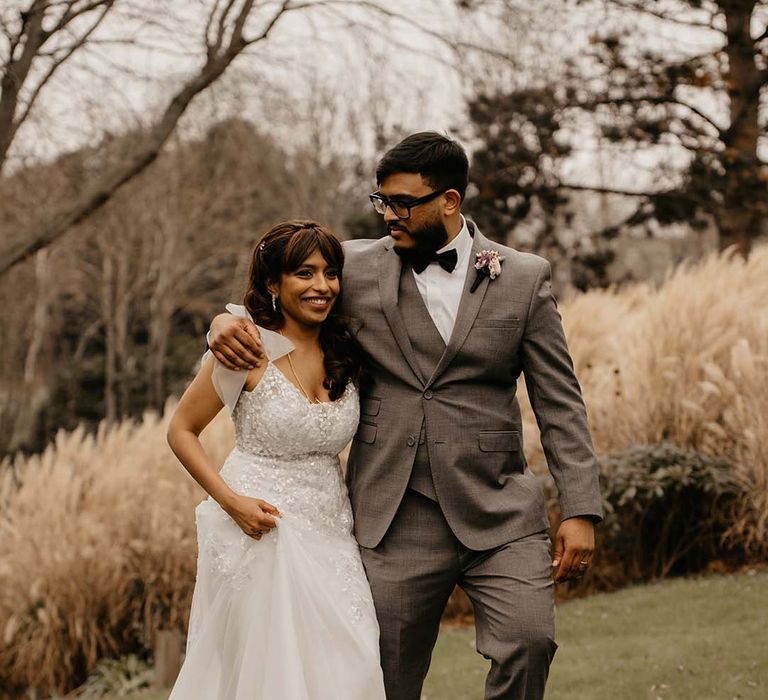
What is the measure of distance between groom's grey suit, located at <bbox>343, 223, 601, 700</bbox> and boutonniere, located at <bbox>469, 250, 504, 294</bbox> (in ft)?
0.08

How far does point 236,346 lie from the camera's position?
3645 millimetres

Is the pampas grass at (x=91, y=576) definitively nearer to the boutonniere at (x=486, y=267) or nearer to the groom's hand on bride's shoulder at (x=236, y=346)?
the groom's hand on bride's shoulder at (x=236, y=346)

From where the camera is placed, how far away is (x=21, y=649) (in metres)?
7.89

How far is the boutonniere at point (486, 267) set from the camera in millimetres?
3777

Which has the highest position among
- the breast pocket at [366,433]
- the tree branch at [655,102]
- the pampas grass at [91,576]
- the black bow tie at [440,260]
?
the tree branch at [655,102]

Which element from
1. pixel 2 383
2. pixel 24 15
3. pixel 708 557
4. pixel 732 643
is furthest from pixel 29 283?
pixel 732 643

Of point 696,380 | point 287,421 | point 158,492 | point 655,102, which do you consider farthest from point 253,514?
point 655,102

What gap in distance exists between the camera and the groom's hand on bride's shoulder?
364 centimetres

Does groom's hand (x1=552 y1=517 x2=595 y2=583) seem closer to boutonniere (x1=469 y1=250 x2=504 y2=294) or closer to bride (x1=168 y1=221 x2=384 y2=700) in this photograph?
bride (x1=168 y1=221 x2=384 y2=700)

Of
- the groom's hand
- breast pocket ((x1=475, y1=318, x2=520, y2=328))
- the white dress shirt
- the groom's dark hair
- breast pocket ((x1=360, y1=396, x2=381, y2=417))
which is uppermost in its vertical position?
the groom's dark hair

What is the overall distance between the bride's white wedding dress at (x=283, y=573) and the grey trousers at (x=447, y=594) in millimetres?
93

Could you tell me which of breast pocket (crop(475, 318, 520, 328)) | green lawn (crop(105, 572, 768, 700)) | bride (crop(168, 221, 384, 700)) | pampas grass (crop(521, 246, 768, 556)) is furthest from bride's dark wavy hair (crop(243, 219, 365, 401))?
pampas grass (crop(521, 246, 768, 556))

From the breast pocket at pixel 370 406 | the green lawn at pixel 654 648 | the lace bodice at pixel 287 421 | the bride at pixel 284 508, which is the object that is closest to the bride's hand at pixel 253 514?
the bride at pixel 284 508

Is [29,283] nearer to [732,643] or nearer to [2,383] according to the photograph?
[2,383]
